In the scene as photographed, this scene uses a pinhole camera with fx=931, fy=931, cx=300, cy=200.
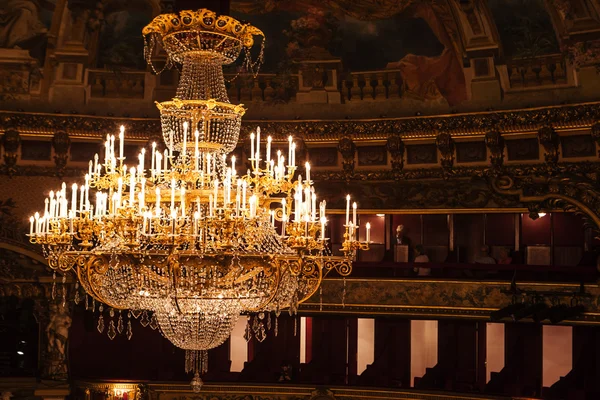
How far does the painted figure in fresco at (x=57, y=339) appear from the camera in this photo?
1514 centimetres

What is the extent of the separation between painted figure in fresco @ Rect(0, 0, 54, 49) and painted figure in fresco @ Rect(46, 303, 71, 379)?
431 centimetres

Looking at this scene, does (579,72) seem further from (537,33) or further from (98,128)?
(98,128)

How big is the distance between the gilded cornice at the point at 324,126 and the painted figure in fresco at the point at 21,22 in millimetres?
1177

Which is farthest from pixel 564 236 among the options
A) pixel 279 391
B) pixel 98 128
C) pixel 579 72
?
pixel 98 128

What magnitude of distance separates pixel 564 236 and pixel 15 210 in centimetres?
903

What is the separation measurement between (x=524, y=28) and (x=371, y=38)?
2450 mm

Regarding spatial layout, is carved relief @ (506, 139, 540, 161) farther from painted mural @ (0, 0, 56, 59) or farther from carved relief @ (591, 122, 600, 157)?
painted mural @ (0, 0, 56, 59)

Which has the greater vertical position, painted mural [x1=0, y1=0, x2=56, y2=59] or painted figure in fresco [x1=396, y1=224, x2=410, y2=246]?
painted mural [x1=0, y1=0, x2=56, y2=59]

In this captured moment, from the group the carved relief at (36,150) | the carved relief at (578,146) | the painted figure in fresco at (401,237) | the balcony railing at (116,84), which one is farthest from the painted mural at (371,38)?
the carved relief at (36,150)

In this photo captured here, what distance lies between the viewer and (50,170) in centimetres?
1547

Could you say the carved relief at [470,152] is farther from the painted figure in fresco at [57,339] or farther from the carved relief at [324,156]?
the painted figure in fresco at [57,339]

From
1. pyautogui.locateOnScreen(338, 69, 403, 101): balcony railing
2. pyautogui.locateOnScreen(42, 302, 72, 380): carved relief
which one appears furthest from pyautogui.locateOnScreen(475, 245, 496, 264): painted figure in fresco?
pyautogui.locateOnScreen(42, 302, 72, 380): carved relief

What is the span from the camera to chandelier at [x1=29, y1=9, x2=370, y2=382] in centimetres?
744

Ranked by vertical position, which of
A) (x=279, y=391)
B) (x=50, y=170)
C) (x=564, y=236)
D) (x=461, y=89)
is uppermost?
(x=461, y=89)
